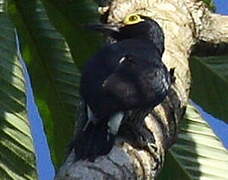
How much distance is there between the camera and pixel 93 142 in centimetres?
511

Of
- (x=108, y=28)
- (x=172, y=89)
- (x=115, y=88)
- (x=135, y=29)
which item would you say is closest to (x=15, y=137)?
(x=108, y=28)

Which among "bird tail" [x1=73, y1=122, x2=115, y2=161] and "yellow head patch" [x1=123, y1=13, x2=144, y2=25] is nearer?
"bird tail" [x1=73, y1=122, x2=115, y2=161]

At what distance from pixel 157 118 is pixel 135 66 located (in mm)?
278

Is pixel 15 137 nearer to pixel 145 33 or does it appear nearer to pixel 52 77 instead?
pixel 145 33

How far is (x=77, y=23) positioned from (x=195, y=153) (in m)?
1.19

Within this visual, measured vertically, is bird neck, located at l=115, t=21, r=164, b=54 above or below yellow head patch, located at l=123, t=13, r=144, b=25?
below

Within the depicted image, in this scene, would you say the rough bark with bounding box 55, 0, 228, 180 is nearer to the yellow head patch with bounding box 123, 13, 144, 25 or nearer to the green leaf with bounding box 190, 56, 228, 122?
the yellow head patch with bounding box 123, 13, 144, 25

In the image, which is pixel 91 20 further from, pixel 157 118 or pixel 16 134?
pixel 157 118

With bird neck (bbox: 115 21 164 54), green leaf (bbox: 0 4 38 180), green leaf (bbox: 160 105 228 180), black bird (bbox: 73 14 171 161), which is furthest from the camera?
green leaf (bbox: 160 105 228 180)

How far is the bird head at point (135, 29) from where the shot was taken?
20.8 feet

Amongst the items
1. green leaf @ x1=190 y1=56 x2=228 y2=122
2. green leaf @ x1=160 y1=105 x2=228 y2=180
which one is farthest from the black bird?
green leaf @ x1=190 y1=56 x2=228 y2=122

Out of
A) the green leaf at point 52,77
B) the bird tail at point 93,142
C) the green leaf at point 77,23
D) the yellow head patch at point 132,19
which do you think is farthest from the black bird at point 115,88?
the green leaf at point 77,23

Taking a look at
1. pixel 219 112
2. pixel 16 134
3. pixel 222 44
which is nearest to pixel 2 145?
pixel 16 134

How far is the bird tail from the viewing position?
4.83 m
